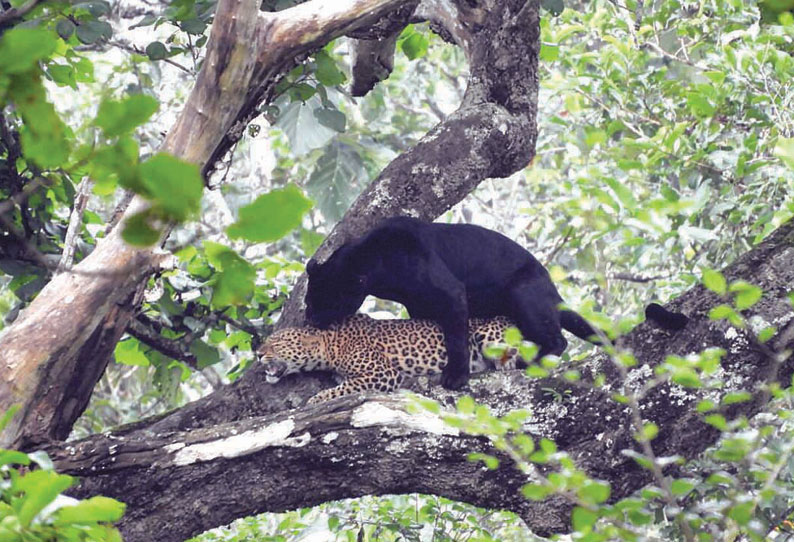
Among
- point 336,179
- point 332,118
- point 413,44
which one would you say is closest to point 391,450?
point 332,118

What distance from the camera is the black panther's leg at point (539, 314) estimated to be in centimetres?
453

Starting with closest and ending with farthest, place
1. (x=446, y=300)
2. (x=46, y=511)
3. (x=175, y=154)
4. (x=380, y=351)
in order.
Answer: (x=46, y=511), (x=175, y=154), (x=446, y=300), (x=380, y=351)

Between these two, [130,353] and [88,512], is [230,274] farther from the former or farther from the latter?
[130,353]

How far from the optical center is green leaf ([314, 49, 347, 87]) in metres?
4.52

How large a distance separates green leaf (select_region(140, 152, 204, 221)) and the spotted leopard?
3.45 meters

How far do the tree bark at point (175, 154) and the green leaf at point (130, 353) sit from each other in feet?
5.16

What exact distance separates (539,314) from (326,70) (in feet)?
4.86

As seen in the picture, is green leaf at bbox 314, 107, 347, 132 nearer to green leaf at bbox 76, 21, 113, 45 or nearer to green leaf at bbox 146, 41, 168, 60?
green leaf at bbox 146, 41, 168, 60

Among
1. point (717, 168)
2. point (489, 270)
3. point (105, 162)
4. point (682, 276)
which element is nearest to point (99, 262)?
point (489, 270)

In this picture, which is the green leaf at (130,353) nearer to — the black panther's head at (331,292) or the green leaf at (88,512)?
the black panther's head at (331,292)

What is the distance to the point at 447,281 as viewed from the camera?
450cm

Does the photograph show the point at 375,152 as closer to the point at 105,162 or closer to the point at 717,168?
the point at 717,168

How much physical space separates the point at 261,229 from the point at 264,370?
3.31 metres

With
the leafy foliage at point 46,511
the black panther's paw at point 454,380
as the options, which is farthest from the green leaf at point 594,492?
the black panther's paw at point 454,380
